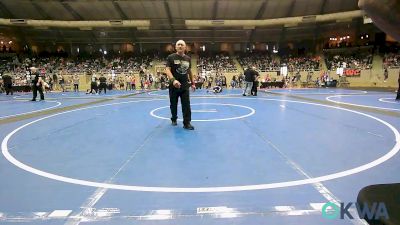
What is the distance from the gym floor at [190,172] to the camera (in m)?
2.59

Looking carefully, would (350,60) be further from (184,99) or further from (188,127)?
(188,127)

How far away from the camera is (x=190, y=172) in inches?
145


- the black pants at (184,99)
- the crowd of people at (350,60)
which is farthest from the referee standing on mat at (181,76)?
the crowd of people at (350,60)

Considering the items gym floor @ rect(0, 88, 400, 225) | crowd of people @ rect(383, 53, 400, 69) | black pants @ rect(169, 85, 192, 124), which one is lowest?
gym floor @ rect(0, 88, 400, 225)

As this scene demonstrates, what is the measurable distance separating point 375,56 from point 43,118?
3532 centimetres

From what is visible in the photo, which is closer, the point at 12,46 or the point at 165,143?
the point at 165,143

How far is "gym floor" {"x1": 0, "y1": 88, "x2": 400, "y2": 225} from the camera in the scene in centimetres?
259

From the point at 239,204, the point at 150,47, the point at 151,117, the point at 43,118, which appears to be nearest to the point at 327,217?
the point at 239,204

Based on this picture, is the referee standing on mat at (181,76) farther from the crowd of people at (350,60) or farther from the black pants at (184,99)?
the crowd of people at (350,60)

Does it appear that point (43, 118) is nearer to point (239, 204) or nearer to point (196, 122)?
point (196, 122)

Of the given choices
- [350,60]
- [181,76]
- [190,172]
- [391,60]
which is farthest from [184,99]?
[350,60]

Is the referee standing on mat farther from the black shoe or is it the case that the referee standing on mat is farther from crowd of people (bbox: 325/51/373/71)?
crowd of people (bbox: 325/51/373/71)

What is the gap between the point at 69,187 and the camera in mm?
3215

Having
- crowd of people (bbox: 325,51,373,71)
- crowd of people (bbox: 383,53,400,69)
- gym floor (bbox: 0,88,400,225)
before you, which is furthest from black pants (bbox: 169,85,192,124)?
crowd of people (bbox: 325,51,373,71)
